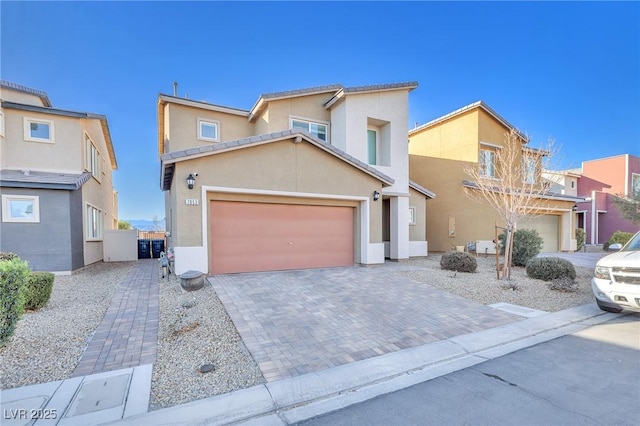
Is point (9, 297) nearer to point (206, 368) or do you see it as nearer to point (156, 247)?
point (206, 368)

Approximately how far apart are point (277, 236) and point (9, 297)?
6840 mm

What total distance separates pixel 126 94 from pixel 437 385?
1996cm

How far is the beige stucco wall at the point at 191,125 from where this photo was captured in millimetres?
13562

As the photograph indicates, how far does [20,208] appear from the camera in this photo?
10383 mm

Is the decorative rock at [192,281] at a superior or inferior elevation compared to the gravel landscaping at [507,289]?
superior

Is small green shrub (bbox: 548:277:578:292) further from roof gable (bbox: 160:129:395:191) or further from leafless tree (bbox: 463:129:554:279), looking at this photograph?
roof gable (bbox: 160:129:395:191)

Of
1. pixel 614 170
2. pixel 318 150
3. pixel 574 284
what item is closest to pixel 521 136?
pixel 574 284

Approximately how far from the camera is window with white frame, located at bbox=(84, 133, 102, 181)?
13.9 m

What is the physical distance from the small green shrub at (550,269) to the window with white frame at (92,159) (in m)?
18.8

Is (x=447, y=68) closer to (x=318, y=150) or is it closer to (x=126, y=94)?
(x=318, y=150)

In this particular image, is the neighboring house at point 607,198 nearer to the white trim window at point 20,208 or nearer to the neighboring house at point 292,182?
the neighboring house at point 292,182

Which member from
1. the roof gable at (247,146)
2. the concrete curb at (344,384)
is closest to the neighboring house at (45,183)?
the roof gable at (247,146)

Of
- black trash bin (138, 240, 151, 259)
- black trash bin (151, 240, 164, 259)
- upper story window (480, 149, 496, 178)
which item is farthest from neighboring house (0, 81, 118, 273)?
upper story window (480, 149, 496, 178)

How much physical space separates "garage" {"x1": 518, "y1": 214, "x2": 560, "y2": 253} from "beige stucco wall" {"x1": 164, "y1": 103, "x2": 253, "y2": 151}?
707 inches
